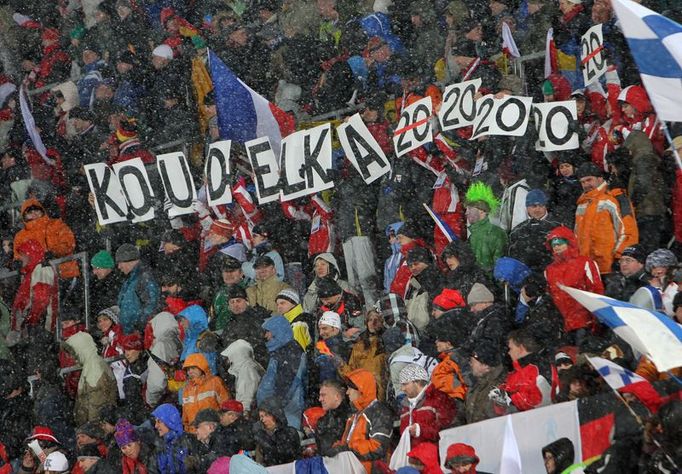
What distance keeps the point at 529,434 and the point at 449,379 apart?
4.82 feet

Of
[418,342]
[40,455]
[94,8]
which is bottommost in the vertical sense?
[40,455]

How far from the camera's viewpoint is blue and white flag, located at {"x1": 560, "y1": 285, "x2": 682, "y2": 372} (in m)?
9.66

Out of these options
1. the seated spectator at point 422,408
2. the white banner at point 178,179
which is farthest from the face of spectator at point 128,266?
the seated spectator at point 422,408

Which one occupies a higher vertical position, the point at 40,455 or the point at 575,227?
the point at 575,227

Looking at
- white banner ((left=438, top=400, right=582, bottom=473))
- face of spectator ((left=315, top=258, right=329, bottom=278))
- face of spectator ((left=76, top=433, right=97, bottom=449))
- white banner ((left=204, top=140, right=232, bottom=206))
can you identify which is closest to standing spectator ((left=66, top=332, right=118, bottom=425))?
face of spectator ((left=76, top=433, right=97, bottom=449))

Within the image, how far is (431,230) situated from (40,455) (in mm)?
4137

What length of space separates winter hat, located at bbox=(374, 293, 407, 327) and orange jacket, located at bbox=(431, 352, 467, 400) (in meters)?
Result: 1.65

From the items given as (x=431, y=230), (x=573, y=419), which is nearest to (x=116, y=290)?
(x=431, y=230)

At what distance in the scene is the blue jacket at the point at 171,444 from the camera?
43.1 ft

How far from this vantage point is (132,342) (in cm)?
1526

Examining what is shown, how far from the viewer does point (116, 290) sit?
16391mm

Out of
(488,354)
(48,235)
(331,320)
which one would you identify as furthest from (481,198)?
(48,235)

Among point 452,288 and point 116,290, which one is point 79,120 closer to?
point 116,290

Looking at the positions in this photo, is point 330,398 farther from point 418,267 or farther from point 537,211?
point 537,211
